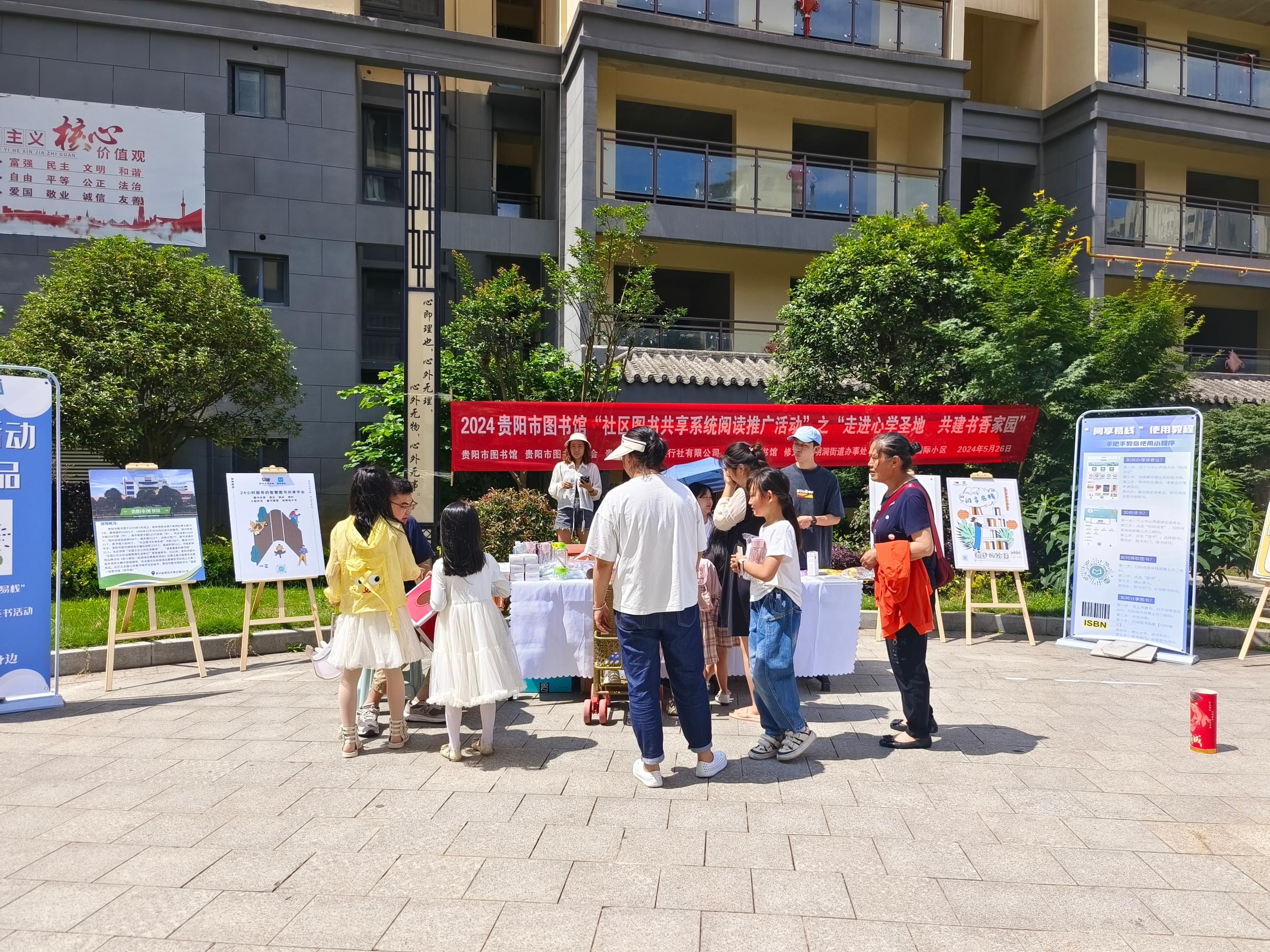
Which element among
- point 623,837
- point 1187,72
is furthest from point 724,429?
point 1187,72

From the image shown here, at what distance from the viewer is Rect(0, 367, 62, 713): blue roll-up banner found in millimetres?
6117

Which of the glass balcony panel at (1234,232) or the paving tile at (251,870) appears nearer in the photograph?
the paving tile at (251,870)

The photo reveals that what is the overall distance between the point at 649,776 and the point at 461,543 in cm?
167

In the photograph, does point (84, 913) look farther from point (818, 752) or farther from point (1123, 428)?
point (1123, 428)

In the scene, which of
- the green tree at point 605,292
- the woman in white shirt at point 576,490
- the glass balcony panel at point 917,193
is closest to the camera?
the woman in white shirt at point 576,490

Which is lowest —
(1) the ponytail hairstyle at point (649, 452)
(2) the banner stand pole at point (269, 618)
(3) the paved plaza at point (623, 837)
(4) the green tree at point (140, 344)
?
(3) the paved plaza at point (623, 837)

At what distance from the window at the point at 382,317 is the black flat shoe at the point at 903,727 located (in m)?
12.4

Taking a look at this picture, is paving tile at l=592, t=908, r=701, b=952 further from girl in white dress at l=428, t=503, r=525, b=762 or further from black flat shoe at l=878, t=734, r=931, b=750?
black flat shoe at l=878, t=734, r=931, b=750

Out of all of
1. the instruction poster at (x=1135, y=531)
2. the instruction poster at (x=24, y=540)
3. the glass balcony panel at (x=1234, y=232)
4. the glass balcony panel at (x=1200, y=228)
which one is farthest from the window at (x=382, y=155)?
the glass balcony panel at (x=1234, y=232)

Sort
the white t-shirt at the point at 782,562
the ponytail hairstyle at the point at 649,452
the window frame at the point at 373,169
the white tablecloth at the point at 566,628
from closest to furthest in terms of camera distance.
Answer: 1. the ponytail hairstyle at the point at 649,452
2. the white t-shirt at the point at 782,562
3. the white tablecloth at the point at 566,628
4. the window frame at the point at 373,169

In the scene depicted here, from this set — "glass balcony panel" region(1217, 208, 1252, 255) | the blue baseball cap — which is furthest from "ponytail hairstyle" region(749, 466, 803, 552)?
"glass balcony panel" region(1217, 208, 1252, 255)

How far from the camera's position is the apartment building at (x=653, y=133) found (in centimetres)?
1401

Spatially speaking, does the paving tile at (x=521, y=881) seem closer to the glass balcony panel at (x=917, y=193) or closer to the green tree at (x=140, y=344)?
the green tree at (x=140, y=344)

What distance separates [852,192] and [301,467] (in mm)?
10713
